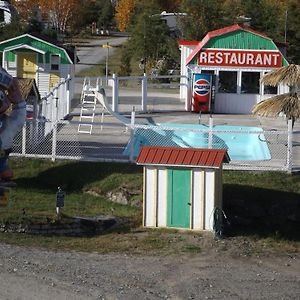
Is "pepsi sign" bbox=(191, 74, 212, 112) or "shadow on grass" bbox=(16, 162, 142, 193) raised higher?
"pepsi sign" bbox=(191, 74, 212, 112)

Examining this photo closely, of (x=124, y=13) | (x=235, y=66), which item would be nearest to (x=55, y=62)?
(x=235, y=66)

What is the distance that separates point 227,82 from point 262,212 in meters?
14.8

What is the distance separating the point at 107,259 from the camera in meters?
17.0

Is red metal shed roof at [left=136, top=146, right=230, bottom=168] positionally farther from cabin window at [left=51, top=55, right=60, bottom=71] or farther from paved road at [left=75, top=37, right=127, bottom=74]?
paved road at [left=75, top=37, right=127, bottom=74]

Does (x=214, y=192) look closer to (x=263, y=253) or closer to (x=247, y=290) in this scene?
(x=263, y=253)

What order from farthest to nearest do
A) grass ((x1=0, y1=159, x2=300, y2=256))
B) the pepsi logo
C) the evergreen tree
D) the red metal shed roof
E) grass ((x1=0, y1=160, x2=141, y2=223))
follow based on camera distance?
the evergreen tree, the pepsi logo, grass ((x1=0, y1=160, x2=141, y2=223)), the red metal shed roof, grass ((x1=0, y1=159, x2=300, y2=256))

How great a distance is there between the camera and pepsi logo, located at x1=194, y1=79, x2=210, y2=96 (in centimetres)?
3369

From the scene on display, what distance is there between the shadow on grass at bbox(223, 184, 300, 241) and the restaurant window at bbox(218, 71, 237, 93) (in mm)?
13703

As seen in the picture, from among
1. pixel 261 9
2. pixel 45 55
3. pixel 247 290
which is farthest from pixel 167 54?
pixel 247 290

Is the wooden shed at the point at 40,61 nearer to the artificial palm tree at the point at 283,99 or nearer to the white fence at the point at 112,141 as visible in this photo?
the white fence at the point at 112,141

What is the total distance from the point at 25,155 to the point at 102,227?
203 inches

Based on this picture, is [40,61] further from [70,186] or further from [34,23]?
[34,23]

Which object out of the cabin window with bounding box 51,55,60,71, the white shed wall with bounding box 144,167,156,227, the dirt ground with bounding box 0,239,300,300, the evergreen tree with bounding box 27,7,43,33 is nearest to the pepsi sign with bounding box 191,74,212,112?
the cabin window with bounding box 51,55,60,71

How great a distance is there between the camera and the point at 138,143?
26.0m
